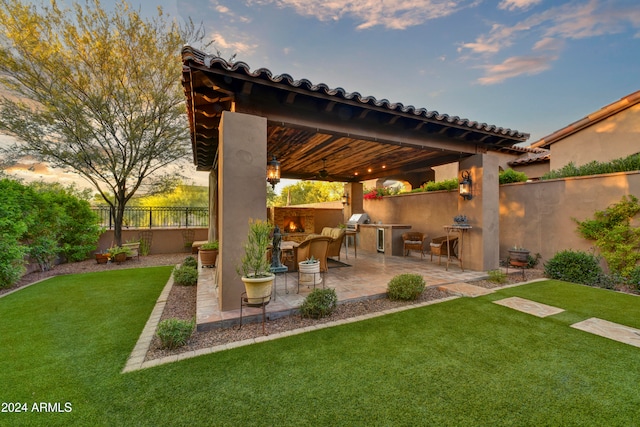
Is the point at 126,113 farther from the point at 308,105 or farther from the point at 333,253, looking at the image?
the point at 333,253

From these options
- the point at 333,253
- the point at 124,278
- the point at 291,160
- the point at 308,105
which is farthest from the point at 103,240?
the point at 308,105

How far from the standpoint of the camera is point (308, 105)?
4.43 m

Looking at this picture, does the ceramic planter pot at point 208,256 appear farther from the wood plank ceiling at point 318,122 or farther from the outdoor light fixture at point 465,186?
the outdoor light fixture at point 465,186

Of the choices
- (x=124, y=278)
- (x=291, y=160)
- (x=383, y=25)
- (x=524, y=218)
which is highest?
(x=383, y=25)

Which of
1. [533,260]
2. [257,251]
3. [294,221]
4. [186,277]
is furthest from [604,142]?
[186,277]

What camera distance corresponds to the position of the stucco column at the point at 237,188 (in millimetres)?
3762

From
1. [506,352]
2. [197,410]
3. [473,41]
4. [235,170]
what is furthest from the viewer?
A: [473,41]

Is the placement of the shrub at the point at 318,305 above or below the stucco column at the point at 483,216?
below

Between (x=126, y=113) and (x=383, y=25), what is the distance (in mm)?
9733

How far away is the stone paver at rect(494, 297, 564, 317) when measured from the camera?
3.84m

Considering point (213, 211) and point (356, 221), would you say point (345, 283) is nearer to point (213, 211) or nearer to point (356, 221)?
point (213, 211)

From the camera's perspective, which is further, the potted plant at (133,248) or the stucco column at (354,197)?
the stucco column at (354,197)

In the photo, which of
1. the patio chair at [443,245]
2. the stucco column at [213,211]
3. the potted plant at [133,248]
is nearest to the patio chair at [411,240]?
the patio chair at [443,245]

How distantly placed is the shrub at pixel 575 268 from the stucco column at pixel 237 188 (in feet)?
22.6
